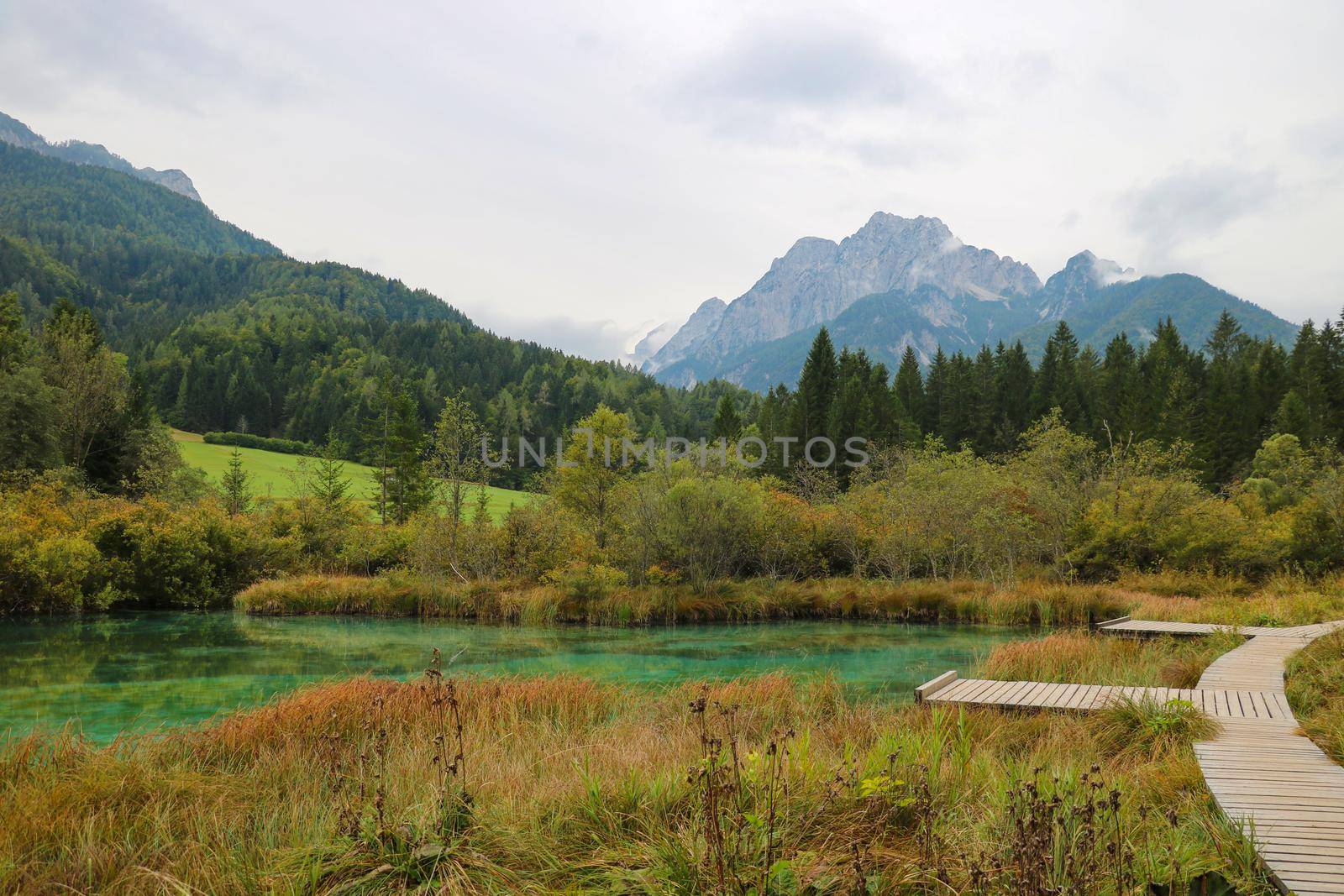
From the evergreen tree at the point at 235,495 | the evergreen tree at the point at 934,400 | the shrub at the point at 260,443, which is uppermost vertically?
the evergreen tree at the point at 934,400

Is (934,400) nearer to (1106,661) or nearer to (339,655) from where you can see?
(1106,661)

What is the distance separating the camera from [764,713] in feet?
26.2

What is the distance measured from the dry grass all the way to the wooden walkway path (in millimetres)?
202

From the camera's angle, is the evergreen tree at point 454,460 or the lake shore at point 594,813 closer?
the lake shore at point 594,813

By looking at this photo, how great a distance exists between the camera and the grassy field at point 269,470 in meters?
47.4

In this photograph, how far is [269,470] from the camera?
56.7m

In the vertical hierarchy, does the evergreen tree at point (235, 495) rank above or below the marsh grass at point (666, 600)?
above

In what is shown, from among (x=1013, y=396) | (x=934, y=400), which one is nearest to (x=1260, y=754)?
(x=1013, y=396)

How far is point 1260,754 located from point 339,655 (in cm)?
1603

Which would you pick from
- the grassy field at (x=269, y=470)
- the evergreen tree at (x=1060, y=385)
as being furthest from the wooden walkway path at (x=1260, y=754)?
the evergreen tree at (x=1060, y=385)

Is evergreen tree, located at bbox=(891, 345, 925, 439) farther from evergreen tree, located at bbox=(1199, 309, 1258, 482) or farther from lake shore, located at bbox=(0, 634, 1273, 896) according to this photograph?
lake shore, located at bbox=(0, 634, 1273, 896)

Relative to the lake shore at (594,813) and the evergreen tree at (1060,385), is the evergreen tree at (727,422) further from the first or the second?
the lake shore at (594,813)

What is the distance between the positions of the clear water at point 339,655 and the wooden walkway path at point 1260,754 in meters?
2.69

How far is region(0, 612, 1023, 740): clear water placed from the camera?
37.1 ft
